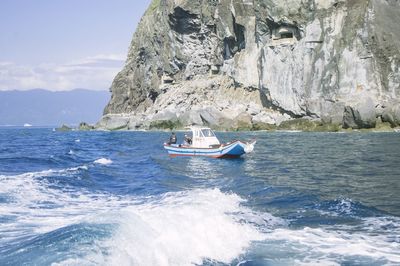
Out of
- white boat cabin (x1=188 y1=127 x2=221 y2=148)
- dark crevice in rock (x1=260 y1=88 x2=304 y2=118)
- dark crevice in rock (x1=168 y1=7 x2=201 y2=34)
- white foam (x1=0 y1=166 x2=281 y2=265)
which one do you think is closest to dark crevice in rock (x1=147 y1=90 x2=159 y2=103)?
dark crevice in rock (x1=168 y1=7 x2=201 y2=34)

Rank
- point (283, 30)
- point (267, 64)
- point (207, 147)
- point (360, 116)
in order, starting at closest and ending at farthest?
point (207, 147) → point (360, 116) → point (283, 30) → point (267, 64)

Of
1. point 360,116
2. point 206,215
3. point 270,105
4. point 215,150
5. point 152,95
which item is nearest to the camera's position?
point 206,215

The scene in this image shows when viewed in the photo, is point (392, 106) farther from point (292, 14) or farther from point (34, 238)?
point (34, 238)

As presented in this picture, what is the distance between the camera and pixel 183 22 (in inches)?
4555

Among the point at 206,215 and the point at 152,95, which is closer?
the point at 206,215

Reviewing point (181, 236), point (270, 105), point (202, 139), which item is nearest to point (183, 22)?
point (270, 105)

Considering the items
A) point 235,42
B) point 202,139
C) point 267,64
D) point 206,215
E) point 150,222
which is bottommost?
point 206,215

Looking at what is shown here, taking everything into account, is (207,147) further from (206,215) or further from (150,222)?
(150,222)

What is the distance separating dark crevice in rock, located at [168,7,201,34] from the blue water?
86.4 metres

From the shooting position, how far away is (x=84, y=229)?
37.7 ft

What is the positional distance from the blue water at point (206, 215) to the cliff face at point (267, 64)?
45444mm

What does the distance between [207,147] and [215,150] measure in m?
1.44

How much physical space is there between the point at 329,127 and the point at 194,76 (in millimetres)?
49199

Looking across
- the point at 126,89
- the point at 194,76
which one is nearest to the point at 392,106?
the point at 194,76
